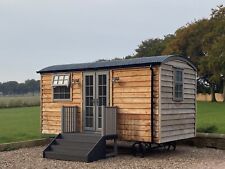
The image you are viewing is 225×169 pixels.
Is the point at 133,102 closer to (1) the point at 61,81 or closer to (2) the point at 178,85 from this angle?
(2) the point at 178,85

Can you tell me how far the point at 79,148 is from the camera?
479 inches

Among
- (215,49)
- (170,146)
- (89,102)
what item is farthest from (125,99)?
(215,49)

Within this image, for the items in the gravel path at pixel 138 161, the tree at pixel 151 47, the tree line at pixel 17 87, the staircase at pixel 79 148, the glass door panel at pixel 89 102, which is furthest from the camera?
the tree line at pixel 17 87

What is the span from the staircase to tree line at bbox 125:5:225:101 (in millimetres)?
29536

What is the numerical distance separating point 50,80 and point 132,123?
4108mm

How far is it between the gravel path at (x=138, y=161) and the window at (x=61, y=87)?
212 cm

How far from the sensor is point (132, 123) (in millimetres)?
12414

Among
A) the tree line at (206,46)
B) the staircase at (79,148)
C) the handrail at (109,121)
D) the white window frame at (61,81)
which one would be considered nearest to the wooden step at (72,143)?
the staircase at (79,148)

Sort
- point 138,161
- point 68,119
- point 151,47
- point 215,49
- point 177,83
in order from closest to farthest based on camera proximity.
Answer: point 138,161, point 177,83, point 68,119, point 215,49, point 151,47

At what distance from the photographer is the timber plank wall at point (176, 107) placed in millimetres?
12162

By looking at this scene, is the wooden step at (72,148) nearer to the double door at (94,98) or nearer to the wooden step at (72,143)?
the wooden step at (72,143)

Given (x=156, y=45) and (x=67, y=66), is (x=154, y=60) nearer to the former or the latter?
(x=67, y=66)

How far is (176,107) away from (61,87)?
4.35 m

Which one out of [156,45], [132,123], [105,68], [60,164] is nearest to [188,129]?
[132,123]
